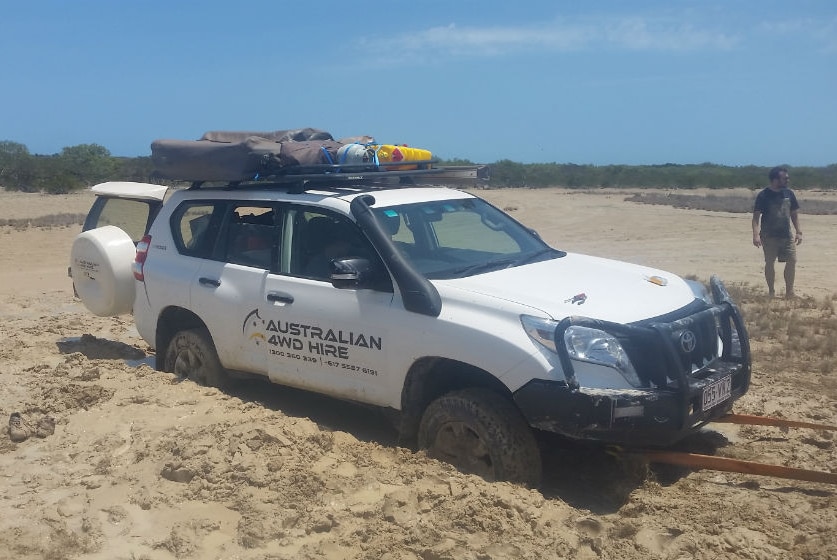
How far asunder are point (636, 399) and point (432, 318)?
1211 mm

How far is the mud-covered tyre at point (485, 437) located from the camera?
4.75 metres

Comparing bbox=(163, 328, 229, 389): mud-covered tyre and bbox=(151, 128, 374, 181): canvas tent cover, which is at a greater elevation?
bbox=(151, 128, 374, 181): canvas tent cover

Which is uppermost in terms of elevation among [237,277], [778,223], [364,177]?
[364,177]

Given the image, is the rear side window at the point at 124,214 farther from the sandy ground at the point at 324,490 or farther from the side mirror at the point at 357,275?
the side mirror at the point at 357,275

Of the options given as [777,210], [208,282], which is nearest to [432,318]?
[208,282]

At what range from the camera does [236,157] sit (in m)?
6.39

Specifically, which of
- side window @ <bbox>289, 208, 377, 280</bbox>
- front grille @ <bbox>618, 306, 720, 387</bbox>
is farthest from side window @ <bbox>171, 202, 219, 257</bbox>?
front grille @ <bbox>618, 306, 720, 387</bbox>

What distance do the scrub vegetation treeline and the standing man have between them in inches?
1233

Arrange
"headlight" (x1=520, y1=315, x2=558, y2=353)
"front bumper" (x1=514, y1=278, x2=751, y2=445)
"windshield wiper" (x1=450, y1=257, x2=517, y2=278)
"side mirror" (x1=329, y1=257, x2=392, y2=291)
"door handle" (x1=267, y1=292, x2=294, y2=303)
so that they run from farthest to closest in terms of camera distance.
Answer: "door handle" (x1=267, y1=292, x2=294, y2=303) → "windshield wiper" (x1=450, y1=257, x2=517, y2=278) → "side mirror" (x1=329, y1=257, x2=392, y2=291) → "headlight" (x1=520, y1=315, x2=558, y2=353) → "front bumper" (x1=514, y1=278, x2=751, y2=445)

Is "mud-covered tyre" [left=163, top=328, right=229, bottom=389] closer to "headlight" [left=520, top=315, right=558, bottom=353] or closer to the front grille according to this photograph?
"headlight" [left=520, top=315, right=558, bottom=353]

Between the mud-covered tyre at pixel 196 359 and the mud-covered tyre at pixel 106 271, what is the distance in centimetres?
107

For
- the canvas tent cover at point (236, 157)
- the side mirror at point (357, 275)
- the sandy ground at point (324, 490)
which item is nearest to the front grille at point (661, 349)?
the sandy ground at point (324, 490)

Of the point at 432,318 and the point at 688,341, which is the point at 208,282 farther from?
the point at 688,341

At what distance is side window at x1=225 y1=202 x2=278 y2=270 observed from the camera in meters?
6.26
